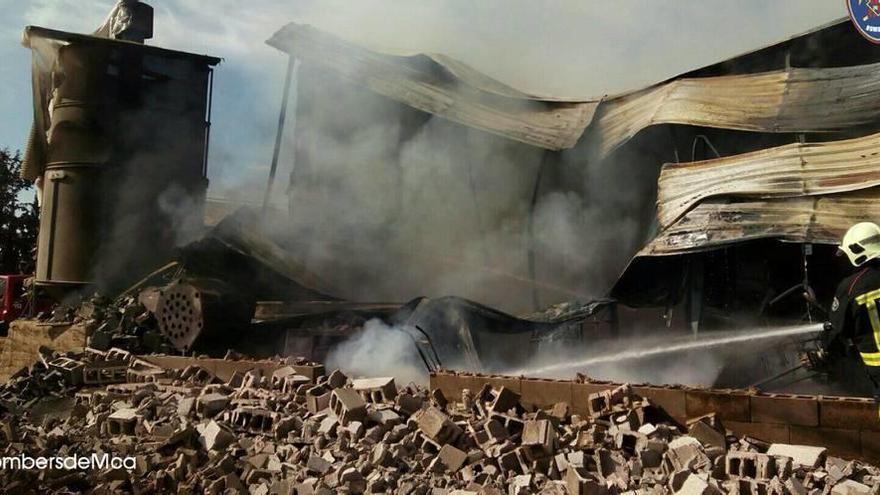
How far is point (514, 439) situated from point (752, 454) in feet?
5.30

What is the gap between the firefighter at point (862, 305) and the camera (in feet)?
13.3

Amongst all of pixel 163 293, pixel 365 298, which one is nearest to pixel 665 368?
pixel 365 298

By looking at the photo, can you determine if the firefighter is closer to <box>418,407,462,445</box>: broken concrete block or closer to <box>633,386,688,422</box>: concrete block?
<box>633,386,688,422</box>: concrete block

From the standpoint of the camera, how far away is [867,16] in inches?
296

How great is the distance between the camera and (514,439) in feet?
16.3

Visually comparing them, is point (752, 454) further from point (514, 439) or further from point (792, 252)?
point (792, 252)

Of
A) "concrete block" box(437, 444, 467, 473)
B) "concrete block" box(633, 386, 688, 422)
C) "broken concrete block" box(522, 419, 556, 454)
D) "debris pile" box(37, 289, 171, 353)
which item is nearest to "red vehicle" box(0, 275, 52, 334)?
"debris pile" box(37, 289, 171, 353)

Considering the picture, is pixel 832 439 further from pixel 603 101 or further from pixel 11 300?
pixel 11 300

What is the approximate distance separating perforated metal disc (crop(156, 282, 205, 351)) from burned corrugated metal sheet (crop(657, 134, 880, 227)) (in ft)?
20.3

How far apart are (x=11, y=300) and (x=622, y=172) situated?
1365 centimetres

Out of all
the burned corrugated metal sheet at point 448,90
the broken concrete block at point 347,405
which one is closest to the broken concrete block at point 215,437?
the broken concrete block at point 347,405

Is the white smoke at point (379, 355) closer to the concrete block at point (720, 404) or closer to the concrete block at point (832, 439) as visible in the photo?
the concrete block at point (720, 404)

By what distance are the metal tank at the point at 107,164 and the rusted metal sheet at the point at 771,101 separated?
9002mm

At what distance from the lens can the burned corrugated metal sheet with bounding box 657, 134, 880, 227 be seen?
266 inches
